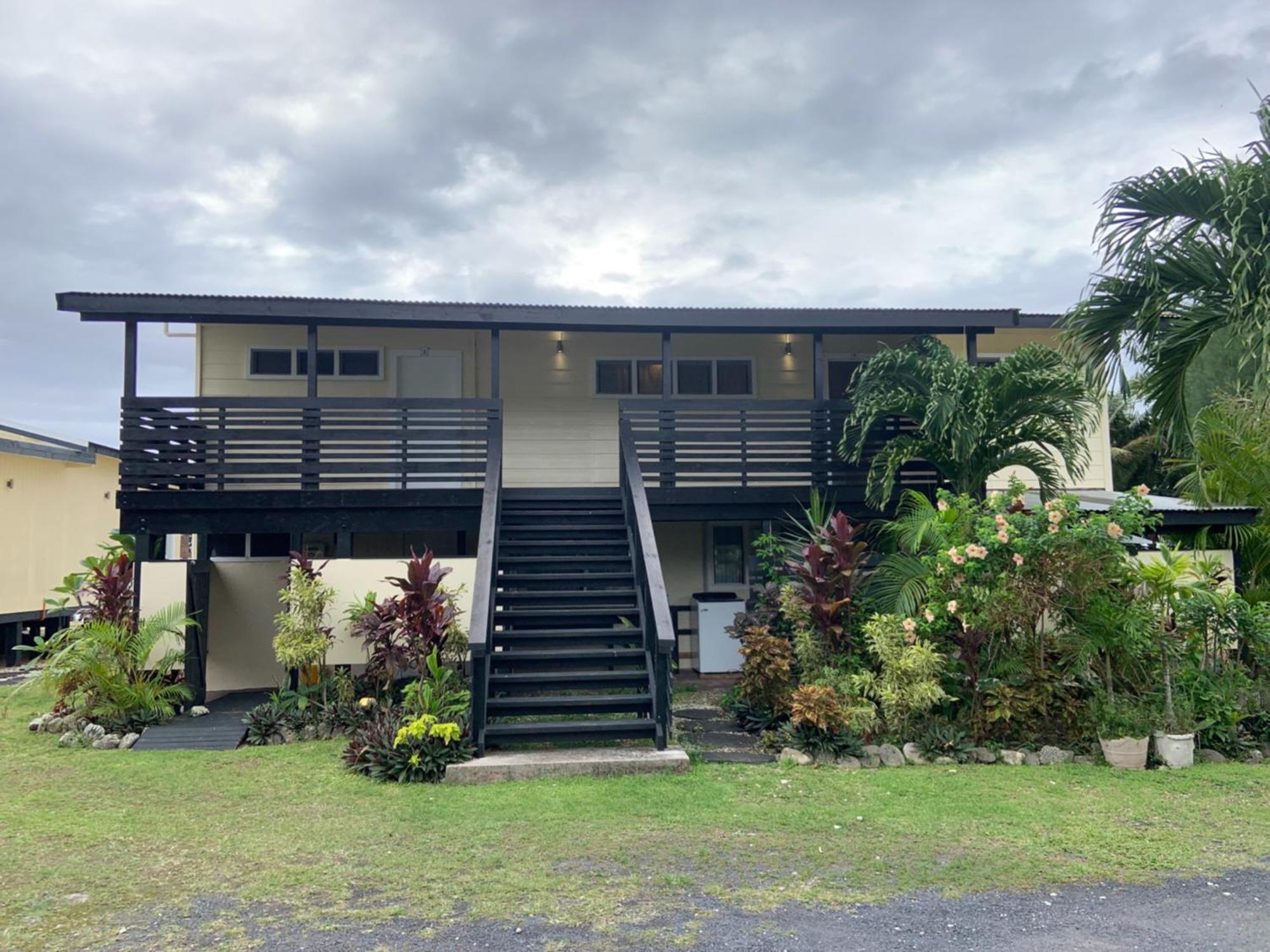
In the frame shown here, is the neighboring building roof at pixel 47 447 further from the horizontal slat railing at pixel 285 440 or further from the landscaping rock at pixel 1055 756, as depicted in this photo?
the landscaping rock at pixel 1055 756

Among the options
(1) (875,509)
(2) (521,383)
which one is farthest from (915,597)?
(2) (521,383)

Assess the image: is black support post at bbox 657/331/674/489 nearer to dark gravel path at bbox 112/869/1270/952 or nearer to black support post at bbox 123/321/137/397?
black support post at bbox 123/321/137/397

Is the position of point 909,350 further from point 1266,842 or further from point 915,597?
point 1266,842

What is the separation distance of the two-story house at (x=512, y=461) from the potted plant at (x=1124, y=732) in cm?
366

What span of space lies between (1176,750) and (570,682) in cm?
502

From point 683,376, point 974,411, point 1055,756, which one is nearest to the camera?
point 1055,756

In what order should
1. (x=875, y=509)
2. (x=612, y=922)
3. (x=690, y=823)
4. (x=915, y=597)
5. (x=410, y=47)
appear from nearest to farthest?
(x=612, y=922)
(x=690, y=823)
(x=915, y=597)
(x=875, y=509)
(x=410, y=47)

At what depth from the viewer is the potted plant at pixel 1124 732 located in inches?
272

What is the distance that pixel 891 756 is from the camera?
7113mm

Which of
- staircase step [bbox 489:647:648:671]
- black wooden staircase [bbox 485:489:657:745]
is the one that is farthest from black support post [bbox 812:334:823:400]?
staircase step [bbox 489:647:648:671]

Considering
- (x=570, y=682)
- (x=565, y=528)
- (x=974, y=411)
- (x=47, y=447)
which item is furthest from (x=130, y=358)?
(x=974, y=411)

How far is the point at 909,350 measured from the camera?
9695mm

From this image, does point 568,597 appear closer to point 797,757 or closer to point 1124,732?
point 797,757

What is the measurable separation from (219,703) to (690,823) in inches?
245
